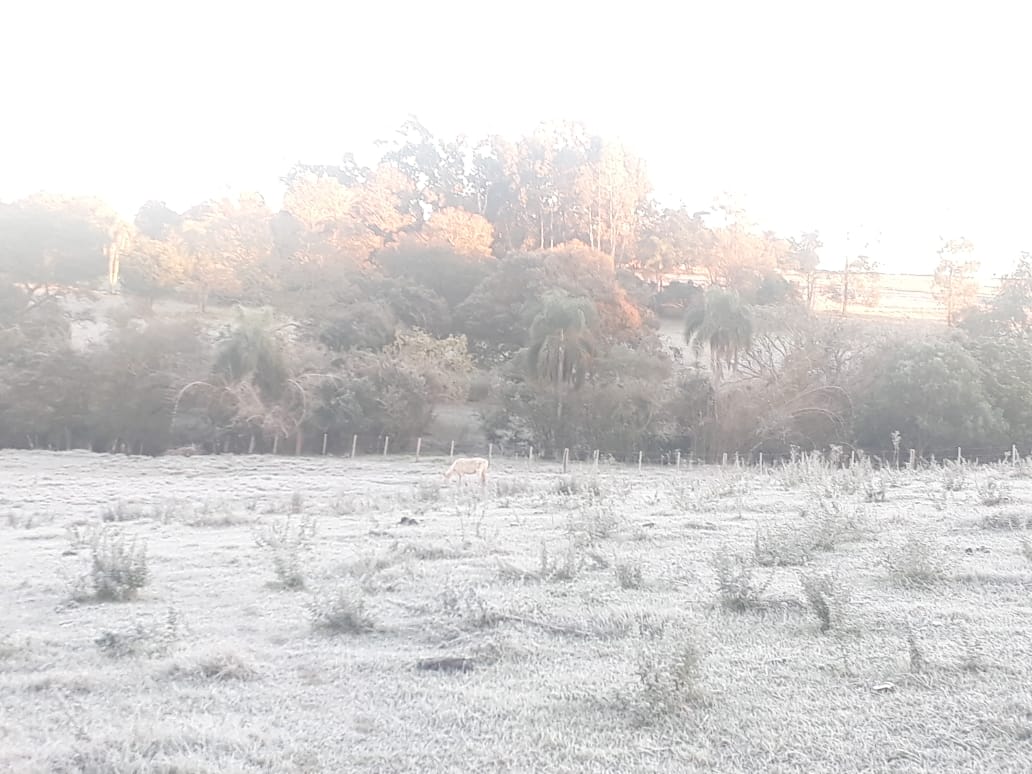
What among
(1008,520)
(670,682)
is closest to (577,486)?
(1008,520)

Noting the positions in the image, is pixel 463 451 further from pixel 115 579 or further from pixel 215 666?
pixel 215 666

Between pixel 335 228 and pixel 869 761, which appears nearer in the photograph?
pixel 869 761

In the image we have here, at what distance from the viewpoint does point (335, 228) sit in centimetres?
4866

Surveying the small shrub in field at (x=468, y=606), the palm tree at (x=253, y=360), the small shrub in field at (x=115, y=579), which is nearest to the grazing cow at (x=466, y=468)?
the palm tree at (x=253, y=360)

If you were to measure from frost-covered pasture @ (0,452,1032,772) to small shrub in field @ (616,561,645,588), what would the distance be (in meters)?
0.02

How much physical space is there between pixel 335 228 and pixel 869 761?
47.6 m

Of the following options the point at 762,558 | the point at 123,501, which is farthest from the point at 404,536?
the point at 123,501

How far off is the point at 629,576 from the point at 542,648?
1.66 metres

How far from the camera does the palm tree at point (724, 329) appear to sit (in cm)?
3309

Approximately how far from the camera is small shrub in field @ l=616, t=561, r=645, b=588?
22.3ft

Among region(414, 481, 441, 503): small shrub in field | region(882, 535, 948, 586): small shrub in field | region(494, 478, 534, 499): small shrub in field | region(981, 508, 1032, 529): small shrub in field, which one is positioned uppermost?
region(981, 508, 1032, 529): small shrub in field

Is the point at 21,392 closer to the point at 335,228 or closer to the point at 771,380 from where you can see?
the point at 335,228

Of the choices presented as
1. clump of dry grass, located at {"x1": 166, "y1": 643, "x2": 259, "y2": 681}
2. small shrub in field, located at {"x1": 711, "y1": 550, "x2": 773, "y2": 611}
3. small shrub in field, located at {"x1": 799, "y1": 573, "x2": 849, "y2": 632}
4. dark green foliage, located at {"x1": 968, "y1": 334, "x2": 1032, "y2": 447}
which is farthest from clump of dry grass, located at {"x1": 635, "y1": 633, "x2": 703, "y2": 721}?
dark green foliage, located at {"x1": 968, "y1": 334, "x2": 1032, "y2": 447}

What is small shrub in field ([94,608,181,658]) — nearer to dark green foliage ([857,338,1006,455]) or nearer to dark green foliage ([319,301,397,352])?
dark green foliage ([857,338,1006,455])
